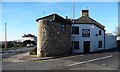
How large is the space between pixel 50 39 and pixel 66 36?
3482 mm

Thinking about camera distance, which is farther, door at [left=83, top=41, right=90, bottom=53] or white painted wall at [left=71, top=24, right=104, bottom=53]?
door at [left=83, top=41, right=90, bottom=53]

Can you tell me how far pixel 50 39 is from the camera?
113ft

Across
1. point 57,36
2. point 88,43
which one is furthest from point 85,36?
point 57,36

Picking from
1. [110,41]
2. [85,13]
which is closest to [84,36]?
[85,13]

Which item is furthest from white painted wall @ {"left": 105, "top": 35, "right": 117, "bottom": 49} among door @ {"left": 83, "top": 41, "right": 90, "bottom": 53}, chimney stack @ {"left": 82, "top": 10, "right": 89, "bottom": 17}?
door @ {"left": 83, "top": 41, "right": 90, "bottom": 53}

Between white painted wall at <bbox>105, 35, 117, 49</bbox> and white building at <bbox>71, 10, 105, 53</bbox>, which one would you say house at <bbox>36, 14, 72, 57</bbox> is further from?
white painted wall at <bbox>105, 35, 117, 49</bbox>

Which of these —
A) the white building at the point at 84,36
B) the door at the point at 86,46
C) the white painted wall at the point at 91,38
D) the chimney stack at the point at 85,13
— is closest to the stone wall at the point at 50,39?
the white building at the point at 84,36

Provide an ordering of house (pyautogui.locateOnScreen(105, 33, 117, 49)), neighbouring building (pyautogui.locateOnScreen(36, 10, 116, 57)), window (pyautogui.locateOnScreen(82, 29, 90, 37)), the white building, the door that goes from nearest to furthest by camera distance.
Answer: neighbouring building (pyautogui.locateOnScreen(36, 10, 116, 57))
the white building
window (pyautogui.locateOnScreen(82, 29, 90, 37))
the door
house (pyautogui.locateOnScreen(105, 33, 117, 49))

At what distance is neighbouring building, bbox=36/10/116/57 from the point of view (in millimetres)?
34500

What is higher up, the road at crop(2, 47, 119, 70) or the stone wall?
the stone wall

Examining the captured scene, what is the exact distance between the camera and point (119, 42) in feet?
204

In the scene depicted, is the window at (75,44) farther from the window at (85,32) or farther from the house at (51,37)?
the house at (51,37)

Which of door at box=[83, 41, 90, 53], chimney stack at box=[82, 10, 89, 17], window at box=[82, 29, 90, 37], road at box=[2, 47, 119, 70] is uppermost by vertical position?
chimney stack at box=[82, 10, 89, 17]

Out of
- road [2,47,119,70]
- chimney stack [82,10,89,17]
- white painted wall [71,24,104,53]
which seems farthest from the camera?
chimney stack [82,10,89,17]
